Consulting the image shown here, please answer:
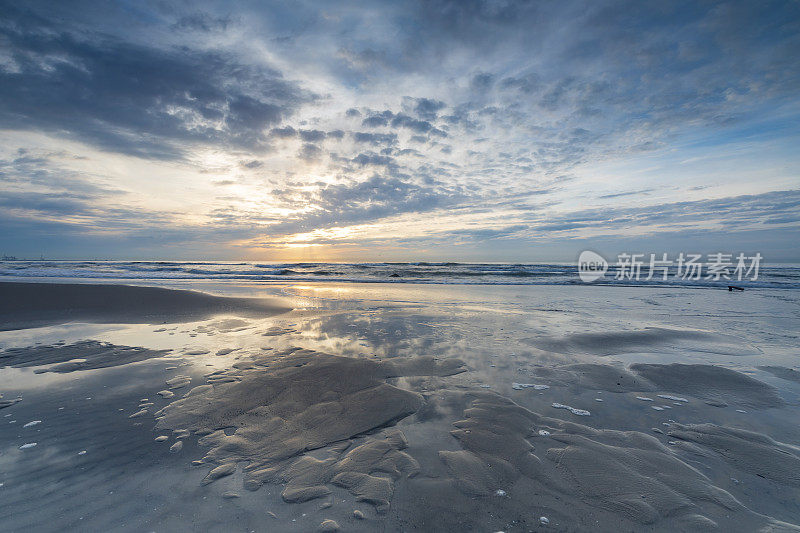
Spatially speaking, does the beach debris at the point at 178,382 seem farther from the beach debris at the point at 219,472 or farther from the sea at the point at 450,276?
the sea at the point at 450,276

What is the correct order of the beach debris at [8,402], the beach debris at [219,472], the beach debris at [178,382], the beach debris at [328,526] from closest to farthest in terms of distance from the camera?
the beach debris at [328,526] < the beach debris at [219,472] < the beach debris at [8,402] < the beach debris at [178,382]

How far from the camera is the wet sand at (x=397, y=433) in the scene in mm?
2387

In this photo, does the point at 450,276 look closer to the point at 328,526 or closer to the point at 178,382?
the point at 178,382

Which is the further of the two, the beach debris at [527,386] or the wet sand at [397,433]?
the beach debris at [527,386]

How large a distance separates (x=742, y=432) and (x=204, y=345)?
8116 millimetres

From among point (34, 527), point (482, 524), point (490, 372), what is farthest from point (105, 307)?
point (482, 524)

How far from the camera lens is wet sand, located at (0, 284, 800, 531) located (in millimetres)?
2387

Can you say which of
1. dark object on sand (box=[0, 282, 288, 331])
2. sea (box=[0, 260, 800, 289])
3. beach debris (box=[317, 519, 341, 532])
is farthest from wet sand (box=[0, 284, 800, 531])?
sea (box=[0, 260, 800, 289])

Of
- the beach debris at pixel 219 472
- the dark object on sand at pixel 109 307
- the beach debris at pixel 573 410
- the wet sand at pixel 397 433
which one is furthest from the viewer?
the dark object on sand at pixel 109 307

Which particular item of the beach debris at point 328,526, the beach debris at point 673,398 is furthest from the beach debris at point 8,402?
the beach debris at point 673,398

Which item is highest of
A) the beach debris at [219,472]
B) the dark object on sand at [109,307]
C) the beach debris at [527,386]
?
the dark object on sand at [109,307]

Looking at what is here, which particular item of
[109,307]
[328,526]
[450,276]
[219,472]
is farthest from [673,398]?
[450,276]

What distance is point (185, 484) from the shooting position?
265 centimetres

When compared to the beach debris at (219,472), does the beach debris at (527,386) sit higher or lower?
higher
